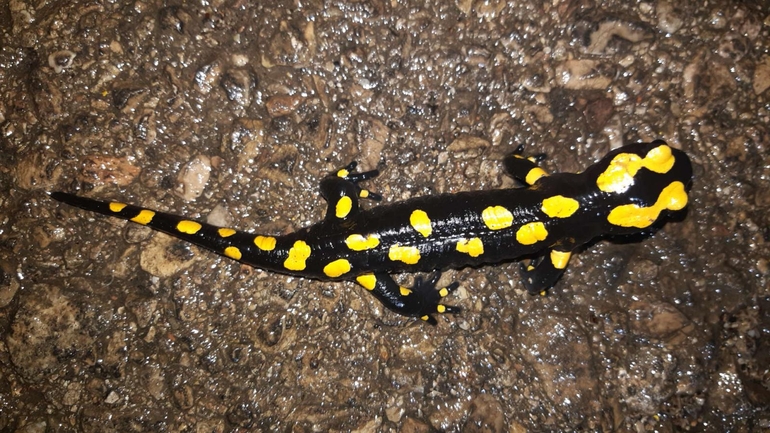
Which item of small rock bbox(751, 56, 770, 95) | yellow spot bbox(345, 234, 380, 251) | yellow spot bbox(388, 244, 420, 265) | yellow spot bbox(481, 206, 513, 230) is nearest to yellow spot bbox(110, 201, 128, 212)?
yellow spot bbox(345, 234, 380, 251)

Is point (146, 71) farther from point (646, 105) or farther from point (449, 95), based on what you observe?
point (646, 105)

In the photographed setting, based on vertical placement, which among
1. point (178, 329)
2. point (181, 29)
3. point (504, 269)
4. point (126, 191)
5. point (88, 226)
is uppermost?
point (181, 29)

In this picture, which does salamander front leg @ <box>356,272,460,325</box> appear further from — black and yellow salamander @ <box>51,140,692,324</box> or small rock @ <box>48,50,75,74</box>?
small rock @ <box>48,50,75,74</box>

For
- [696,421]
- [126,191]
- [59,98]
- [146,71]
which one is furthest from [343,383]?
[59,98]

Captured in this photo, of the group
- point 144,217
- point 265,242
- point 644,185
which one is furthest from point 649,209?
point 144,217

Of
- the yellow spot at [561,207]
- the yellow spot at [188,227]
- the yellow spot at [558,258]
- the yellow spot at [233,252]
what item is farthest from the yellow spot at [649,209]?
the yellow spot at [188,227]
